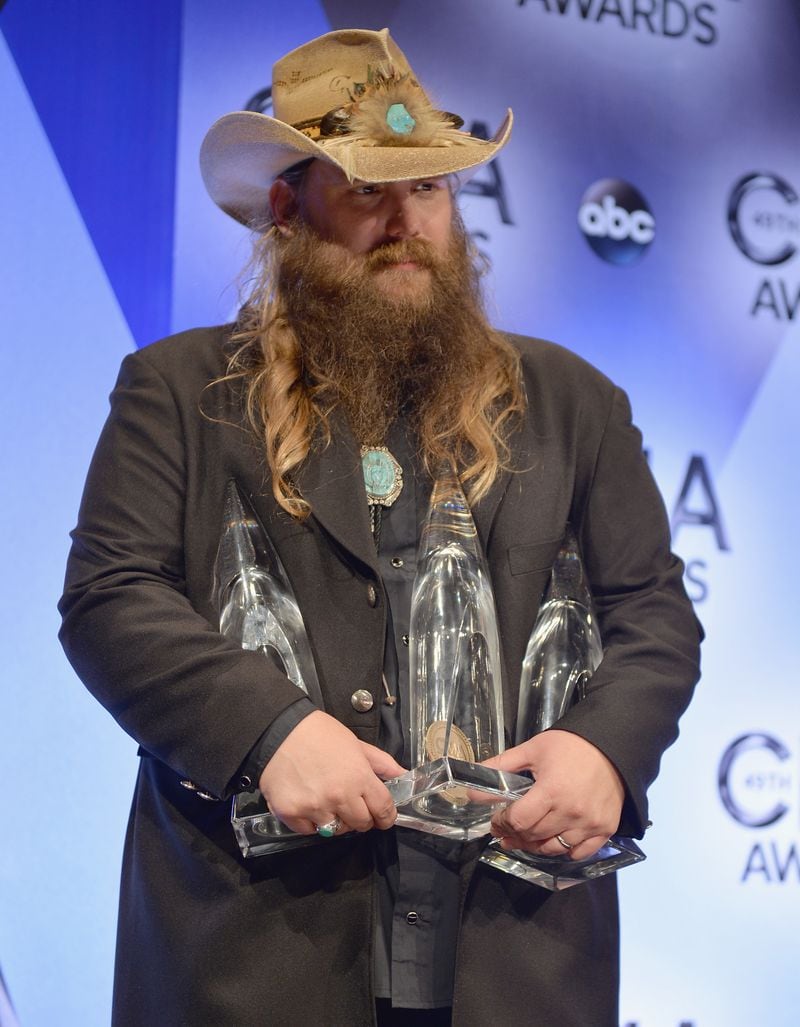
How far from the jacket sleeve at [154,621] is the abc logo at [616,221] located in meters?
1.35

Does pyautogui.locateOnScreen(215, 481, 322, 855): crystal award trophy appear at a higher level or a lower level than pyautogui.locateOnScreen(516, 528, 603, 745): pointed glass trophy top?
higher

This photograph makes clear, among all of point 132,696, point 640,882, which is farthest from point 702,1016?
point 132,696

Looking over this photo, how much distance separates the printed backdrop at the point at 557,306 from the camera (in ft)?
8.00

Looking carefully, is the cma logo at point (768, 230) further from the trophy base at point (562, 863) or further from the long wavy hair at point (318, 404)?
the trophy base at point (562, 863)

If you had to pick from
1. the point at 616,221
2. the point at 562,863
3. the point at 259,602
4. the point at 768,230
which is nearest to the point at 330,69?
the point at 259,602

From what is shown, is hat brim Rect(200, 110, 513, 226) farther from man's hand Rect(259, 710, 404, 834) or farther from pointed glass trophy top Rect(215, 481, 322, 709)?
man's hand Rect(259, 710, 404, 834)

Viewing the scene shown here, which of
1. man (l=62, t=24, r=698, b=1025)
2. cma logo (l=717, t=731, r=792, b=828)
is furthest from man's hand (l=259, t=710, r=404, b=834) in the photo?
cma logo (l=717, t=731, r=792, b=828)

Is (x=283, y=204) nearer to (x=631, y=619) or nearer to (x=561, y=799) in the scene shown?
(x=631, y=619)

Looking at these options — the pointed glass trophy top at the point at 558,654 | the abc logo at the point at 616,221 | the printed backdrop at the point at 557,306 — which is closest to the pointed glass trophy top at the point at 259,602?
the pointed glass trophy top at the point at 558,654

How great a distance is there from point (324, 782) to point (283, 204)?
103cm

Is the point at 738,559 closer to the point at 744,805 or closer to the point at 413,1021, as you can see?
the point at 744,805

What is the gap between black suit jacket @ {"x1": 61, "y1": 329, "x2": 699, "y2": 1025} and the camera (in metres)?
1.53

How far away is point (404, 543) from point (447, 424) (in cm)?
21

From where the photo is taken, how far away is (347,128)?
188 cm
